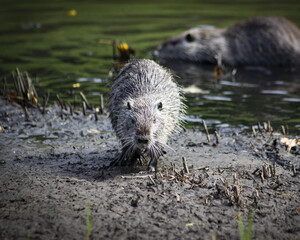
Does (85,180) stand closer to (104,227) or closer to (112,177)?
(112,177)

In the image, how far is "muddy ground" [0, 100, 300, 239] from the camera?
3133mm

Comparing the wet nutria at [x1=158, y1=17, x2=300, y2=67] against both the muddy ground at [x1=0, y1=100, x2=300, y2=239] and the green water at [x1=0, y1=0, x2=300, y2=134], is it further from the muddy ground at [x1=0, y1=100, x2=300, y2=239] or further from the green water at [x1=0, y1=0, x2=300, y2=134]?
the muddy ground at [x1=0, y1=100, x2=300, y2=239]

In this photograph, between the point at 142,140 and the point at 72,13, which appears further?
the point at 72,13

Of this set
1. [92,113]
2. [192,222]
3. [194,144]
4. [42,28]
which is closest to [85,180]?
[192,222]

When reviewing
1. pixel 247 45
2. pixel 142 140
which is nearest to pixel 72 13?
pixel 247 45

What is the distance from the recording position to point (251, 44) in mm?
9656

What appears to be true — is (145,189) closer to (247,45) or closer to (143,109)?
(143,109)

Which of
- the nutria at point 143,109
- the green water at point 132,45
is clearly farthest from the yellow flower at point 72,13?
the nutria at point 143,109

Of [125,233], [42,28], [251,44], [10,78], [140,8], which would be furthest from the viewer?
[140,8]

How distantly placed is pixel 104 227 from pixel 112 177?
964mm

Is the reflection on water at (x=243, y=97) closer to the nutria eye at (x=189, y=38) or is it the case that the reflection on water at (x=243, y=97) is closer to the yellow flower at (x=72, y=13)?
the nutria eye at (x=189, y=38)

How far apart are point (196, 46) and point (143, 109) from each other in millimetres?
6573

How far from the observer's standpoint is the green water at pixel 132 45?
6715 mm

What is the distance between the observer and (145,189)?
12.3 ft
